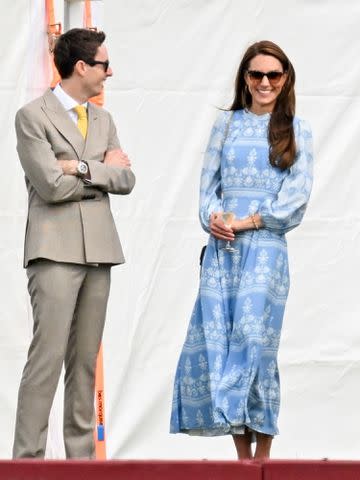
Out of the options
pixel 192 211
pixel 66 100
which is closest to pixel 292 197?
pixel 66 100

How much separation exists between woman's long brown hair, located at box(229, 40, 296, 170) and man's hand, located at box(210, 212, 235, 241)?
0.25 meters

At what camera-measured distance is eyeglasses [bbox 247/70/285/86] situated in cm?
654

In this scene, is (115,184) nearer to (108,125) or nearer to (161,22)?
Result: (108,125)

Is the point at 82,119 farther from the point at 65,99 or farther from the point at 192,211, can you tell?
the point at 192,211

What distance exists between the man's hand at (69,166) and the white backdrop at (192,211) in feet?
3.55

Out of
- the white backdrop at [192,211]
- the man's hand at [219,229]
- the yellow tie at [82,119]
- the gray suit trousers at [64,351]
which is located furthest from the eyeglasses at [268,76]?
the white backdrop at [192,211]

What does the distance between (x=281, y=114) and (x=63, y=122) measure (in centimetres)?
72

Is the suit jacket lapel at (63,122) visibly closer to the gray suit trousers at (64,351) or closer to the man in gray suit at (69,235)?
the man in gray suit at (69,235)

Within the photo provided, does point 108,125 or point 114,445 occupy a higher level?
point 108,125

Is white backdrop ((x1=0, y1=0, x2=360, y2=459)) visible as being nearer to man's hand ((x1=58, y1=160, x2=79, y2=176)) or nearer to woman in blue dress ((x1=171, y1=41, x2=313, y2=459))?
woman in blue dress ((x1=171, y1=41, x2=313, y2=459))

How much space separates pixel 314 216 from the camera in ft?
24.9

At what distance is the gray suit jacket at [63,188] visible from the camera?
252 inches

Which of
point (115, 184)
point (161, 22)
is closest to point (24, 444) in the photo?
point (115, 184)

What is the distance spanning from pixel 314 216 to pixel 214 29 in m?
0.80
